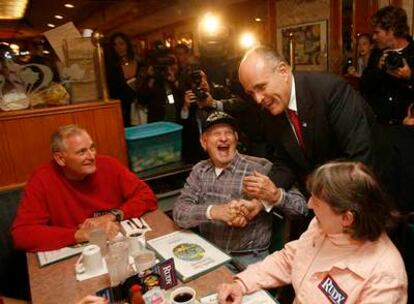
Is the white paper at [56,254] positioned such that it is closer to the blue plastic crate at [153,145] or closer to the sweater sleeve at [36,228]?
the sweater sleeve at [36,228]

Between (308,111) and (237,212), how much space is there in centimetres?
59

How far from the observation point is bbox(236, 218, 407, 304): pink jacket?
1.04 meters

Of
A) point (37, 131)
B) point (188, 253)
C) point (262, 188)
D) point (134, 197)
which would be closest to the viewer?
point (188, 253)

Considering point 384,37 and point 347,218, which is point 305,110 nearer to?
point 347,218

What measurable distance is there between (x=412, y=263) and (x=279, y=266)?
0.49m

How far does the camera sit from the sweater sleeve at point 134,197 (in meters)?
1.92

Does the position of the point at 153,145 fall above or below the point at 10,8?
below

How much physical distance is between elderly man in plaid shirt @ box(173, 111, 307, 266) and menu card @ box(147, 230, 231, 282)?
4.1 inches

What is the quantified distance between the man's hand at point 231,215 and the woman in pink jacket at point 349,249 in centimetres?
43

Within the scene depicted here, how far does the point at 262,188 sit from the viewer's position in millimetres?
1620

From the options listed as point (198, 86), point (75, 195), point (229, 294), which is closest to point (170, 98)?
point (198, 86)

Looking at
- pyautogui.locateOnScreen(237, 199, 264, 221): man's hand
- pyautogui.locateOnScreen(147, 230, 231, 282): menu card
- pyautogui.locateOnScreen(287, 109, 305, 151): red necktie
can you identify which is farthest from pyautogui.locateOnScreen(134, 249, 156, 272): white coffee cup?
pyautogui.locateOnScreen(287, 109, 305, 151): red necktie

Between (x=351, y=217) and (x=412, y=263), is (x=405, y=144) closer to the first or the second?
(x=412, y=263)

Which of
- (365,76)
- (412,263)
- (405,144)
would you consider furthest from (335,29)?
(412,263)
